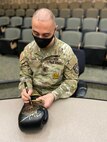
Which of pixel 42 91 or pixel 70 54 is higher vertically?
pixel 70 54

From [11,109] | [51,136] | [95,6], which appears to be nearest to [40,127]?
[51,136]

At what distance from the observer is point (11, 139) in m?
1.15

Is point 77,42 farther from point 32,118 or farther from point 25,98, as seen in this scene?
point 32,118

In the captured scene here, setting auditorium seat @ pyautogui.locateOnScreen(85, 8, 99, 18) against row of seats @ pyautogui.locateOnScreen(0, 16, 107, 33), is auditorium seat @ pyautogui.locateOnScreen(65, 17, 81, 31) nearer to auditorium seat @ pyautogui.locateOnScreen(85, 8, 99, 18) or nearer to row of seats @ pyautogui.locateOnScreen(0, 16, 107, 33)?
row of seats @ pyautogui.locateOnScreen(0, 16, 107, 33)

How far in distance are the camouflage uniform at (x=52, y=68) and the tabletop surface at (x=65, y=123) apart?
135 mm

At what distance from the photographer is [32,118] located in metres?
1.15

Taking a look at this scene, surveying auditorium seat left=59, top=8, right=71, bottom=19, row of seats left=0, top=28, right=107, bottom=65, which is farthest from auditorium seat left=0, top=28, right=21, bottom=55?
auditorium seat left=59, top=8, right=71, bottom=19

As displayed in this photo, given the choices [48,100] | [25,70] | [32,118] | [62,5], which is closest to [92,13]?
[62,5]

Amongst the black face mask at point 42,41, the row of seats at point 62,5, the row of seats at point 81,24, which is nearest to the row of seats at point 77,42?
the row of seats at point 81,24

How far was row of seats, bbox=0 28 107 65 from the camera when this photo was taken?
3.85 m

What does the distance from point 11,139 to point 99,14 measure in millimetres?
5865

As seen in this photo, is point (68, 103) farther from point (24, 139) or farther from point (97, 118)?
point (24, 139)

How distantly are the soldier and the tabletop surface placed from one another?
0.30ft

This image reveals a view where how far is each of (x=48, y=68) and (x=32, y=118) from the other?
1.68 feet
